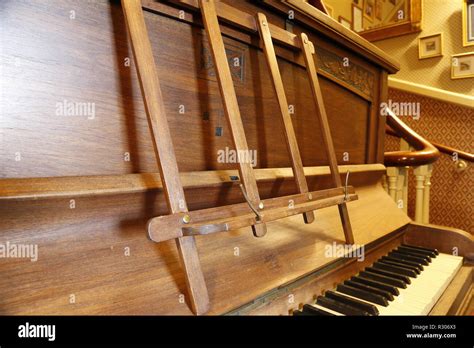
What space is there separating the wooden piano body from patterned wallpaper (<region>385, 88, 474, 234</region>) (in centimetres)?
281

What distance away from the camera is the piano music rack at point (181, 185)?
2.28 feet

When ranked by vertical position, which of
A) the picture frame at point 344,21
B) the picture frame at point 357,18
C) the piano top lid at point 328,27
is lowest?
the piano top lid at point 328,27

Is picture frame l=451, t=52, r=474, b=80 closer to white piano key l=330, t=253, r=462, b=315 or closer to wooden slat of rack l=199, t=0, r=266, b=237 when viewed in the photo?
white piano key l=330, t=253, r=462, b=315

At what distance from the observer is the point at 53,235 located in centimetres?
65

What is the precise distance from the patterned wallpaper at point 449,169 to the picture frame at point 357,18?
→ 1321mm

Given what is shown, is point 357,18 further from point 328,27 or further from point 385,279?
point 385,279

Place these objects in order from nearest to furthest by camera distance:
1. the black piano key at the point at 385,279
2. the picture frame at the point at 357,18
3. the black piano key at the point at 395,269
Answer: the black piano key at the point at 385,279
the black piano key at the point at 395,269
the picture frame at the point at 357,18

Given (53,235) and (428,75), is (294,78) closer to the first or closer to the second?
(53,235)

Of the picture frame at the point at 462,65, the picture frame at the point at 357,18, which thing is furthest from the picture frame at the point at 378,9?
the picture frame at the point at 462,65

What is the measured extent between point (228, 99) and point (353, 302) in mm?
674

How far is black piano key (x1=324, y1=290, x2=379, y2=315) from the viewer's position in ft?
2.99

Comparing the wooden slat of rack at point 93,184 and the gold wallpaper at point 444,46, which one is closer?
the wooden slat of rack at point 93,184

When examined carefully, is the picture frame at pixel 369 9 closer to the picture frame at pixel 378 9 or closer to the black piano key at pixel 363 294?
the picture frame at pixel 378 9
